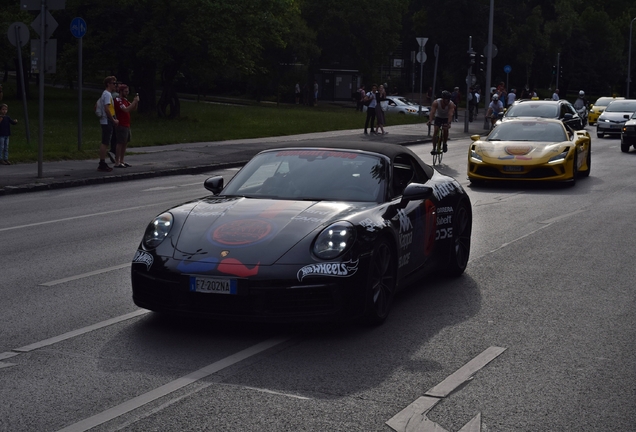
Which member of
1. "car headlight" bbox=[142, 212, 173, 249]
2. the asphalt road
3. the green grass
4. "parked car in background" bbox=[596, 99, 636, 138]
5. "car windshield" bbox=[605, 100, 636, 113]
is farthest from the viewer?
"car windshield" bbox=[605, 100, 636, 113]

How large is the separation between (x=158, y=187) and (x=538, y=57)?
72215 mm

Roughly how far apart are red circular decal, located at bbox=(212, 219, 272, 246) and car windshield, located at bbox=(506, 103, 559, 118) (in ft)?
63.2

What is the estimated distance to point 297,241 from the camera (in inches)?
265

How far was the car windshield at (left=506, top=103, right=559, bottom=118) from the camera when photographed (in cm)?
2553

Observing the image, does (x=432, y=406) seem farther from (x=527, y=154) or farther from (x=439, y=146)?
(x=439, y=146)

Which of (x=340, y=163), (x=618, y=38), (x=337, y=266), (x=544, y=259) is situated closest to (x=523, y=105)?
(x=544, y=259)

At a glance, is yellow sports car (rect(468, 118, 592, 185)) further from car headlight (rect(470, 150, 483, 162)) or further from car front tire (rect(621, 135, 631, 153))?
car front tire (rect(621, 135, 631, 153))

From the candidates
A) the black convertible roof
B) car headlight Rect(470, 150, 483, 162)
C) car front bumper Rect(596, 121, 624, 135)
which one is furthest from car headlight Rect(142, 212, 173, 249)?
car front bumper Rect(596, 121, 624, 135)

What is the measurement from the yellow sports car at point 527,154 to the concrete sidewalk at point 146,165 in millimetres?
2481

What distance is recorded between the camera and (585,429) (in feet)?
16.1

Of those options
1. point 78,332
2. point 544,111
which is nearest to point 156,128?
point 544,111

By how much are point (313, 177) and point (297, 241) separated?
4.29 ft

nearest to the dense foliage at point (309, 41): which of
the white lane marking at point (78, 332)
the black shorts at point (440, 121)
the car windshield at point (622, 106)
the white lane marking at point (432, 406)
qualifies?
the car windshield at point (622, 106)

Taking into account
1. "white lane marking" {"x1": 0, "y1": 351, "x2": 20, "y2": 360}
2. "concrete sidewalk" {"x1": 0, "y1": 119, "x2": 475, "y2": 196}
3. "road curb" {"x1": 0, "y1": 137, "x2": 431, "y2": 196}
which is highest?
"white lane marking" {"x1": 0, "y1": 351, "x2": 20, "y2": 360}
